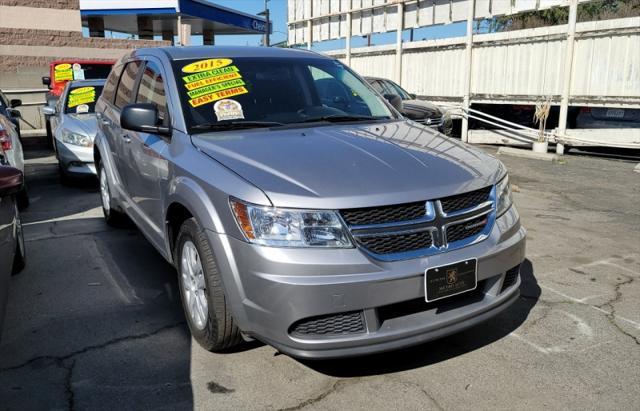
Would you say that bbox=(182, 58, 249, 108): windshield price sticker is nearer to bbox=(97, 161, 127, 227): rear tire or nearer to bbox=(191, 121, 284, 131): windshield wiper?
bbox=(191, 121, 284, 131): windshield wiper

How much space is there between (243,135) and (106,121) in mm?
2494

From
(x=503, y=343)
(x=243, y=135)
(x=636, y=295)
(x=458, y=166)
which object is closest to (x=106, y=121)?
(x=243, y=135)

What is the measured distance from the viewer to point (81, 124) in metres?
8.32

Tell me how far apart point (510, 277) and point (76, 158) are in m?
6.75

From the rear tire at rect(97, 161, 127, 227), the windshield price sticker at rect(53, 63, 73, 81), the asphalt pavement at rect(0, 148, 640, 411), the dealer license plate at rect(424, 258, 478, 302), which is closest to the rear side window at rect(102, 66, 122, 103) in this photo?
the rear tire at rect(97, 161, 127, 227)

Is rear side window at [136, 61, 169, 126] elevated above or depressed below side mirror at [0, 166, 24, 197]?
above

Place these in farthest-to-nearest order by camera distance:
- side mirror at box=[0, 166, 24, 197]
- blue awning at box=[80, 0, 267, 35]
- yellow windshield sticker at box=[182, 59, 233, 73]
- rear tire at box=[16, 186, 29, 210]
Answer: blue awning at box=[80, 0, 267, 35]
rear tire at box=[16, 186, 29, 210]
yellow windshield sticker at box=[182, 59, 233, 73]
side mirror at box=[0, 166, 24, 197]

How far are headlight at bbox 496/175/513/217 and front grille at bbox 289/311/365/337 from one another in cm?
109

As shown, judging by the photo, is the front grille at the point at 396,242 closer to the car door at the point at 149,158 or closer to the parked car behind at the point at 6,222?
the car door at the point at 149,158

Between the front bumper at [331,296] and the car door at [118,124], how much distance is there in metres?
2.25

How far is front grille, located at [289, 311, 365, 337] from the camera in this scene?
2.70 metres

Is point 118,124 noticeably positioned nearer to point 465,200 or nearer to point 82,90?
point 465,200

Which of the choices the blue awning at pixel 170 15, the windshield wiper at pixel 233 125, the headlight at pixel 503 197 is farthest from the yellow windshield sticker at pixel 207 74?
the blue awning at pixel 170 15

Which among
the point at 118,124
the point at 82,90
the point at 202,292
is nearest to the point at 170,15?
the point at 82,90
